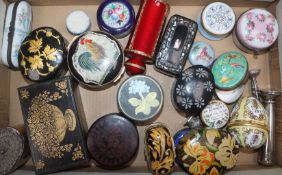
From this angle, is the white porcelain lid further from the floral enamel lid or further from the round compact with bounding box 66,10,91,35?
the round compact with bounding box 66,10,91,35

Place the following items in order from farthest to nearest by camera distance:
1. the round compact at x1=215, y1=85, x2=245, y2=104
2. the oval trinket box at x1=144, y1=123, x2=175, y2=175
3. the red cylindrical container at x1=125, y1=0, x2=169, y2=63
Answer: the round compact at x1=215, y1=85, x2=245, y2=104
the red cylindrical container at x1=125, y1=0, x2=169, y2=63
the oval trinket box at x1=144, y1=123, x2=175, y2=175

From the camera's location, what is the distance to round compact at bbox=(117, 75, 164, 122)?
3.42ft

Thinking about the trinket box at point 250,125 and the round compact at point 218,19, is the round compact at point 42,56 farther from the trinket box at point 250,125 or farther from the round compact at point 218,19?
the trinket box at point 250,125

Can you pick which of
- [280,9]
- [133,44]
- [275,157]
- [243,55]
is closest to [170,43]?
[133,44]

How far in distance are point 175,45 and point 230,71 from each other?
0.76ft

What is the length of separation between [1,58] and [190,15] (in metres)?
0.76

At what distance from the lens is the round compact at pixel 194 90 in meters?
1.05

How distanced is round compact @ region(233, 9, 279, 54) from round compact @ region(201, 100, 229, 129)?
27 centimetres

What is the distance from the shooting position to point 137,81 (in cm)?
106

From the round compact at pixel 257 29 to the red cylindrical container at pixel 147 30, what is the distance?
30 centimetres

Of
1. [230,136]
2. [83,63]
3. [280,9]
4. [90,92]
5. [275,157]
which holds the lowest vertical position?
[275,157]

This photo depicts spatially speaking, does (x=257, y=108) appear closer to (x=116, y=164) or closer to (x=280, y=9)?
(x=280, y=9)

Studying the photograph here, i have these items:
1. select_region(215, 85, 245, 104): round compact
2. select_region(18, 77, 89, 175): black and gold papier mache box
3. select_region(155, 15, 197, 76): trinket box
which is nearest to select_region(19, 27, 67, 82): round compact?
select_region(18, 77, 89, 175): black and gold papier mache box

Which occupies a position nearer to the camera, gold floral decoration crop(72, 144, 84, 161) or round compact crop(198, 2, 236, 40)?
gold floral decoration crop(72, 144, 84, 161)
